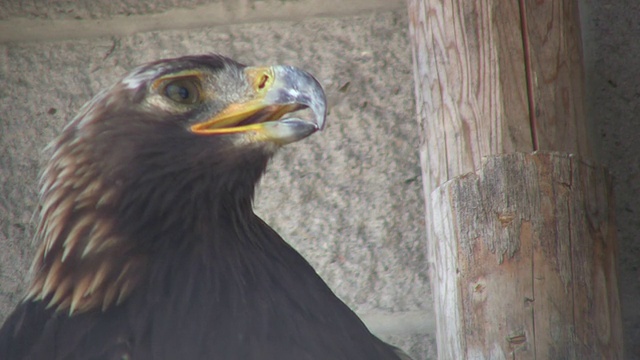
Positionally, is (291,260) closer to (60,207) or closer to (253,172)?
(253,172)

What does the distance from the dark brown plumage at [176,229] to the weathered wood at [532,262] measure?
255 mm

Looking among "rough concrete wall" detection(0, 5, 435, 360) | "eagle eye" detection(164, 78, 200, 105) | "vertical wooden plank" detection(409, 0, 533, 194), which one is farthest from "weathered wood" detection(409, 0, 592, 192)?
"rough concrete wall" detection(0, 5, 435, 360)

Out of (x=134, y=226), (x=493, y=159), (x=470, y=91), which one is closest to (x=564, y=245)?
(x=493, y=159)

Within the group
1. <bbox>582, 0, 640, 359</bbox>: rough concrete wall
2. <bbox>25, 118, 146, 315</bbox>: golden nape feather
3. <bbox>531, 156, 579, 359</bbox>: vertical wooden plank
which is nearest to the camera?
<bbox>531, 156, 579, 359</bbox>: vertical wooden plank

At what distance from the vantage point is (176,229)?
2.24 metres

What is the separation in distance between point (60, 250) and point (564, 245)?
1.01 m

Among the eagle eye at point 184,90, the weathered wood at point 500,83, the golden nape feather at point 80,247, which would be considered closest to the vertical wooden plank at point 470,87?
the weathered wood at point 500,83

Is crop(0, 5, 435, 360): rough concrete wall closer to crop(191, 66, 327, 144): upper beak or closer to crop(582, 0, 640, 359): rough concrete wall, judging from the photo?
crop(582, 0, 640, 359): rough concrete wall

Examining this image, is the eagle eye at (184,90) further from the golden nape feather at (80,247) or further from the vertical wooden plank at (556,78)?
the vertical wooden plank at (556,78)

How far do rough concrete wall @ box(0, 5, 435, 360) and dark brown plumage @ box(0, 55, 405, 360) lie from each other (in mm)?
607

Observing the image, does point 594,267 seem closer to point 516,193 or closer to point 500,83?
point 516,193

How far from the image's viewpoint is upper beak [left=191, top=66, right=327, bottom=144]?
2.12 m

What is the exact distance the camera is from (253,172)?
7.56 feet

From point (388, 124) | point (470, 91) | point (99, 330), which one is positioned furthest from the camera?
point (388, 124)
